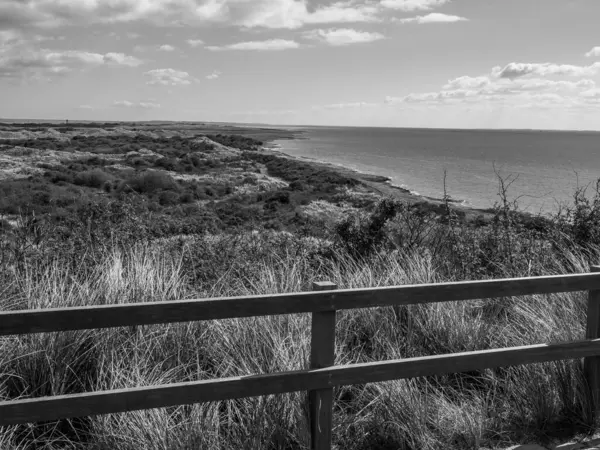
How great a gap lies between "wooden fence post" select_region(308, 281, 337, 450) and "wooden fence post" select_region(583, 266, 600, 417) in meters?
1.95

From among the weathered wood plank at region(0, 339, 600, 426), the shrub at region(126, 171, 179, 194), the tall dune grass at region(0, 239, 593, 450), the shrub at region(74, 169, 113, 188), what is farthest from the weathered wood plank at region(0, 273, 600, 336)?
the shrub at region(74, 169, 113, 188)

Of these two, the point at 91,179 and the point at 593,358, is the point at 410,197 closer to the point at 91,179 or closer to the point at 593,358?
the point at 91,179

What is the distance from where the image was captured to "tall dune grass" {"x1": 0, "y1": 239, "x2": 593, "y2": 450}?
3502mm

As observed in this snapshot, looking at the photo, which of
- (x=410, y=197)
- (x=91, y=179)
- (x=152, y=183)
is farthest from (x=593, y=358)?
(x=91, y=179)

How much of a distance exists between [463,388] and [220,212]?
81.2 ft

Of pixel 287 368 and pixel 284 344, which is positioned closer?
pixel 287 368

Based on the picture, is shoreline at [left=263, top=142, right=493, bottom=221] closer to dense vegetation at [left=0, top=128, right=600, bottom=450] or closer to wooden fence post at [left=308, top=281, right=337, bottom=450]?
dense vegetation at [left=0, top=128, right=600, bottom=450]

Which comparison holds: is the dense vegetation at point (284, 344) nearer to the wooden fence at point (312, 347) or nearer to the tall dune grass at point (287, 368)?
the tall dune grass at point (287, 368)

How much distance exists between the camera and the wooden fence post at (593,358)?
12.9 ft

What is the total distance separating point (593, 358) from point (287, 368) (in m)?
2.18

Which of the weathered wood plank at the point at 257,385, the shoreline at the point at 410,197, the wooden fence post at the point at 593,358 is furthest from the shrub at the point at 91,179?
the weathered wood plank at the point at 257,385

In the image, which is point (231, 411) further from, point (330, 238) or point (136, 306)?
point (330, 238)

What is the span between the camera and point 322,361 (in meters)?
3.17

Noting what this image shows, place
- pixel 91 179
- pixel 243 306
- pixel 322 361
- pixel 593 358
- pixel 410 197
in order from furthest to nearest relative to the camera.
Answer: pixel 91 179
pixel 410 197
pixel 593 358
pixel 322 361
pixel 243 306
